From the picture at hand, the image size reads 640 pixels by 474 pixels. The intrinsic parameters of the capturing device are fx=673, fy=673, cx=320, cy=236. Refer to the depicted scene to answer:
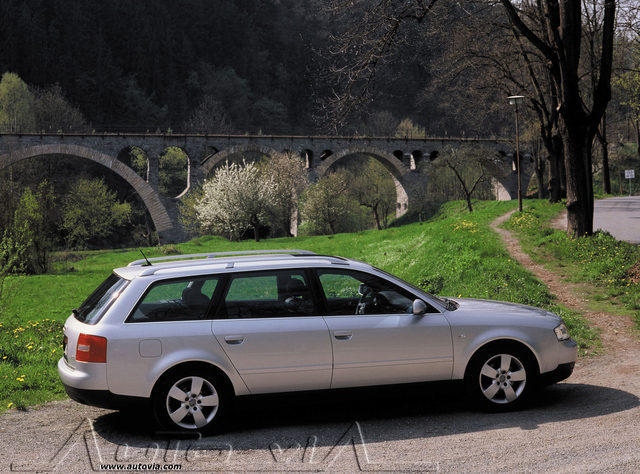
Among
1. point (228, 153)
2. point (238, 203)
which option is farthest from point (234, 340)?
point (228, 153)

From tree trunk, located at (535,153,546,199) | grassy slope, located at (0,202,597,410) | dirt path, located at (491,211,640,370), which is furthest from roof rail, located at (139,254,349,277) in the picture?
tree trunk, located at (535,153,546,199)

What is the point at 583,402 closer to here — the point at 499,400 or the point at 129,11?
the point at 499,400

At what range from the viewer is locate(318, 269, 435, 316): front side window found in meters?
6.06

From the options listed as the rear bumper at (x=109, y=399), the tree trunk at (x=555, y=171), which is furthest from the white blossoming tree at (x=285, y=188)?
the rear bumper at (x=109, y=399)

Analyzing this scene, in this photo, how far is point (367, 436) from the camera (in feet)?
18.2

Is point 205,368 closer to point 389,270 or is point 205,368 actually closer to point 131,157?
point 389,270

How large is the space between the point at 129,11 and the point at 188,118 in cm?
1597

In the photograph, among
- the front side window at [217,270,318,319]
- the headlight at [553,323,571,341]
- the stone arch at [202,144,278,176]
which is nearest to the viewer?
the front side window at [217,270,318,319]

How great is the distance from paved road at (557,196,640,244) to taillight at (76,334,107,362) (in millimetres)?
14266

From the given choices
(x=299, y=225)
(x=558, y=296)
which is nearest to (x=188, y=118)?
(x=299, y=225)

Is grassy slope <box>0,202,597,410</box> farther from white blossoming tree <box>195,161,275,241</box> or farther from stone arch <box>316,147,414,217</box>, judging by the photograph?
stone arch <box>316,147,414,217</box>

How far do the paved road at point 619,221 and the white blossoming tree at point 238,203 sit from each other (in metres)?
20.8

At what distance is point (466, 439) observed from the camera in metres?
5.34

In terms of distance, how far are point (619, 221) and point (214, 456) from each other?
20.4m
